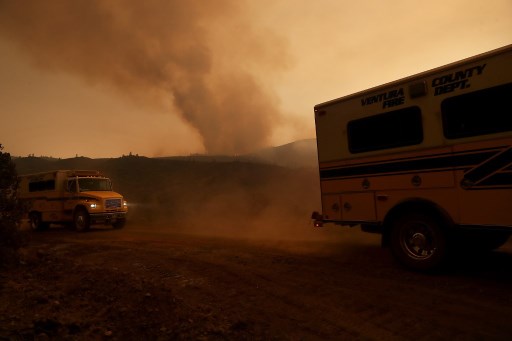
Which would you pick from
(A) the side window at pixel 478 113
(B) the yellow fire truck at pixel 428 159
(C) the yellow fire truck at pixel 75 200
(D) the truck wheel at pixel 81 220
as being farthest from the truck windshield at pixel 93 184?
(A) the side window at pixel 478 113

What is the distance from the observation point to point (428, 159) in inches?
265

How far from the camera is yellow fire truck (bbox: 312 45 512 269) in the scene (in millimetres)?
5895

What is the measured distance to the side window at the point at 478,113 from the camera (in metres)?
5.76

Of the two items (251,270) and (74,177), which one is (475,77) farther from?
(74,177)

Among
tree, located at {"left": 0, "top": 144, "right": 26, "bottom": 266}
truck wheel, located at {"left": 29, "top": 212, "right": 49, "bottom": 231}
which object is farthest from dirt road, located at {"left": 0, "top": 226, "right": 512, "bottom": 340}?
truck wheel, located at {"left": 29, "top": 212, "right": 49, "bottom": 231}

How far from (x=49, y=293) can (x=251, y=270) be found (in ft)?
12.0

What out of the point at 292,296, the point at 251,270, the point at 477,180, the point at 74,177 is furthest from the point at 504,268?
the point at 74,177

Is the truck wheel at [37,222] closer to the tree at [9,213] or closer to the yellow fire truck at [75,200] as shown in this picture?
the yellow fire truck at [75,200]

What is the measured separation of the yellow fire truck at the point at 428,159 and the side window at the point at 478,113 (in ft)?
0.05

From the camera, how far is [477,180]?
6.10 meters

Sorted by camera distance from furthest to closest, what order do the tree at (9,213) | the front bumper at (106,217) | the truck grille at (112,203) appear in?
the truck grille at (112,203), the front bumper at (106,217), the tree at (9,213)

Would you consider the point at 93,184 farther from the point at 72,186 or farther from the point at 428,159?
the point at 428,159

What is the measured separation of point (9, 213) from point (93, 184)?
9955 mm

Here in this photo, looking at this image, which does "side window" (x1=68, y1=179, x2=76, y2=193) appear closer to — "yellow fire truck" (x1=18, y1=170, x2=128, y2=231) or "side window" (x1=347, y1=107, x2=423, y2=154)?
"yellow fire truck" (x1=18, y1=170, x2=128, y2=231)
